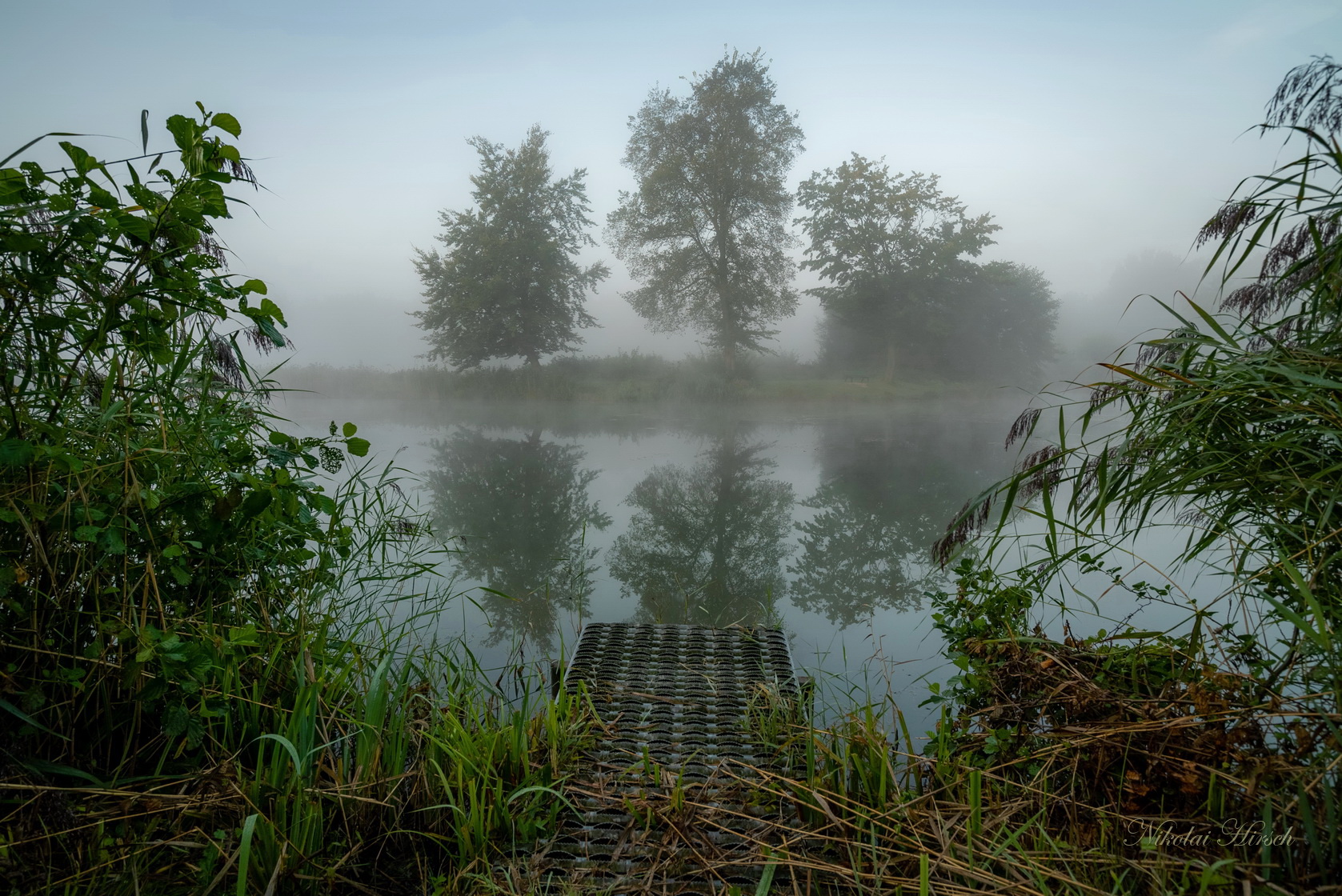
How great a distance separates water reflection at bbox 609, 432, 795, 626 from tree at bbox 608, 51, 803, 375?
821cm

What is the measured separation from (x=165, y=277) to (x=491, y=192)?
1357 cm

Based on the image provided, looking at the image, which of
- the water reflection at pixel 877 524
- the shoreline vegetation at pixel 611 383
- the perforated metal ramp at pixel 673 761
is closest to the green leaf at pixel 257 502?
the perforated metal ramp at pixel 673 761

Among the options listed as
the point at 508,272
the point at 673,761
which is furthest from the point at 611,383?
the point at 673,761

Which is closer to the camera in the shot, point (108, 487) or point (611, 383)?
point (108, 487)

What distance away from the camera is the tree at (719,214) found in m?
13.4

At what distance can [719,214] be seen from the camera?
43.9 ft

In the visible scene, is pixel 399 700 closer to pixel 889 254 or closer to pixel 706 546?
pixel 706 546

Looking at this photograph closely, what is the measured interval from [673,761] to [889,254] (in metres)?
14.3

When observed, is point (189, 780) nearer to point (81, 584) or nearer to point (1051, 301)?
point (81, 584)

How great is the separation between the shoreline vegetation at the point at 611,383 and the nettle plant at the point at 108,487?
11.5 metres

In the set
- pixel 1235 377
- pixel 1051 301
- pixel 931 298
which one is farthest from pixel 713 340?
pixel 1235 377

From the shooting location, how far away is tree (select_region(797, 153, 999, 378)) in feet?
45.9

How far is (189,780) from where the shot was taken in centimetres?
104


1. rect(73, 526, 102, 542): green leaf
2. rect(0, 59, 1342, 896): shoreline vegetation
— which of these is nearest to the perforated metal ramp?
rect(0, 59, 1342, 896): shoreline vegetation
